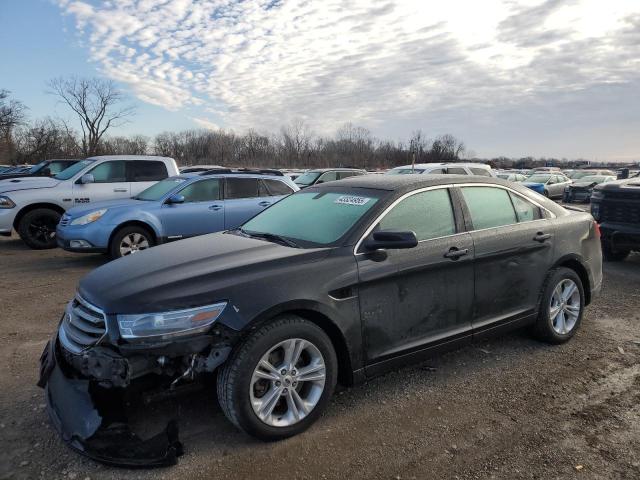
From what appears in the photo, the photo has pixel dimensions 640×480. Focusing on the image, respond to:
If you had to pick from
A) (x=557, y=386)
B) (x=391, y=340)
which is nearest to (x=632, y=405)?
(x=557, y=386)

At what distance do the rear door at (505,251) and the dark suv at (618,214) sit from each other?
12.7 ft

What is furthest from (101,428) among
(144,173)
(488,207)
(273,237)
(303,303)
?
(144,173)

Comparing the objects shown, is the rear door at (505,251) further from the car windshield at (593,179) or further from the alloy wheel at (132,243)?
the car windshield at (593,179)

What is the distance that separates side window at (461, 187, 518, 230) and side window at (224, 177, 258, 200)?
5471mm

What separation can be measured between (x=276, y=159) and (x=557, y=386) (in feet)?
265

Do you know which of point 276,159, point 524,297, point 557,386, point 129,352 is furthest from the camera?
point 276,159

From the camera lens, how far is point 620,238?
294 inches

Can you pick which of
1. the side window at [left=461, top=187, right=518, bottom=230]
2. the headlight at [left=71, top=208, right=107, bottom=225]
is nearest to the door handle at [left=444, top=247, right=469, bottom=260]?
the side window at [left=461, top=187, right=518, bottom=230]

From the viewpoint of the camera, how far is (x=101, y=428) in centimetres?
272

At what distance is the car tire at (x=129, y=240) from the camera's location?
25.7ft

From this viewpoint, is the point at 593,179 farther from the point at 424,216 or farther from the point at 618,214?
the point at 424,216

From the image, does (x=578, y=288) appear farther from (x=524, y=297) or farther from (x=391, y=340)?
(x=391, y=340)

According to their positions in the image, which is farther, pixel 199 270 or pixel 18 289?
pixel 18 289

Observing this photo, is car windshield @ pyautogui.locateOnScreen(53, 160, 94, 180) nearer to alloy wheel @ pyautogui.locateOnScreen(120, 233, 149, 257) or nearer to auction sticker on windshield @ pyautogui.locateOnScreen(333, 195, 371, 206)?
alloy wheel @ pyautogui.locateOnScreen(120, 233, 149, 257)
